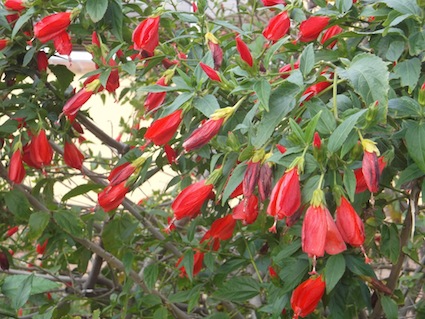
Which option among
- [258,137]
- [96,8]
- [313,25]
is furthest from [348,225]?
[96,8]

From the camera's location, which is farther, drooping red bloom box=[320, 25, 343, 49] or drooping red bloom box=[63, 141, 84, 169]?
drooping red bloom box=[63, 141, 84, 169]

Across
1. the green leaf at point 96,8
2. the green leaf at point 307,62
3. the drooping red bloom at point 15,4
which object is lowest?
the green leaf at point 307,62

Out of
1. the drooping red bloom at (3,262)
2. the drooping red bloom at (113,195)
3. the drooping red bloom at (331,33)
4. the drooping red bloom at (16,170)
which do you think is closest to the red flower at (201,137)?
the drooping red bloom at (113,195)

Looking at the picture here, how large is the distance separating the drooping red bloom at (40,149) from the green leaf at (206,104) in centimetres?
41

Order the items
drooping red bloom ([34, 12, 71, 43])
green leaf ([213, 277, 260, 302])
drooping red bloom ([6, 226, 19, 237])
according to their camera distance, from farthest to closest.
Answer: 1. drooping red bloom ([6, 226, 19, 237])
2. green leaf ([213, 277, 260, 302])
3. drooping red bloom ([34, 12, 71, 43])

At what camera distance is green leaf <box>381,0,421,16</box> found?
3.14ft

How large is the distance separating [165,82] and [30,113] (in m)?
0.31

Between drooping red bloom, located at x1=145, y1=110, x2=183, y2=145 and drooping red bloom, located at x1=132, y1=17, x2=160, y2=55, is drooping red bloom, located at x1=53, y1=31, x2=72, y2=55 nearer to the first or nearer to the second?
drooping red bloom, located at x1=132, y1=17, x2=160, y2=55

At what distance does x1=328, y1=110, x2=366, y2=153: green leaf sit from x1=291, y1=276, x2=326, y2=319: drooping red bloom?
0.31m

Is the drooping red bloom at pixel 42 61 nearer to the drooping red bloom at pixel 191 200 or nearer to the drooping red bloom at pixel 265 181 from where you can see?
the drooping red bloom at pixel 191 200

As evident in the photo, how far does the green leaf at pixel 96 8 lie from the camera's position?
1075 mm

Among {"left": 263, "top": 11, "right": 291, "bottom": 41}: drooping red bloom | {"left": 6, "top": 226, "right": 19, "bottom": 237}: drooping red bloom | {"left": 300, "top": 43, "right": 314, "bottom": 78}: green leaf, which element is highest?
{"left": 300, "top": 43, "right": 314, "bottom": 78}: green leaf

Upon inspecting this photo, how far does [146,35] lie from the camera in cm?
109

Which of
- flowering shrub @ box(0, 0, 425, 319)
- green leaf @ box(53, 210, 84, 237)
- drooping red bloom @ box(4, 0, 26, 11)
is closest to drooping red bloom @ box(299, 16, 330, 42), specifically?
flowering shrub @ box(0, 0, 425, 319)
